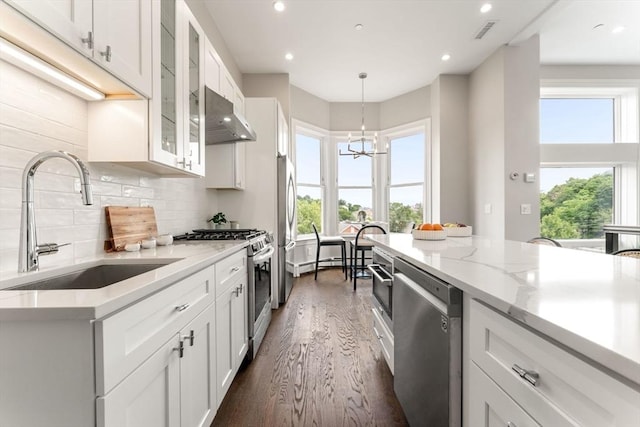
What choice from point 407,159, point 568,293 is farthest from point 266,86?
point 568,293

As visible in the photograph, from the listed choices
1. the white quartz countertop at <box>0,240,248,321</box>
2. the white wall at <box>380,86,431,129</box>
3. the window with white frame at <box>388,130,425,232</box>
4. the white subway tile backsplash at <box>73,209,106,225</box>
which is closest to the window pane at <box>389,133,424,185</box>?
the window with white frame at <box>388,130,425,232</box>

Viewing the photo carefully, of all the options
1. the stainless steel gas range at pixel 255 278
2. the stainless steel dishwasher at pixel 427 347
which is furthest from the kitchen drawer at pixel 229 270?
the stainless steel dishwasher at pixel 427 347

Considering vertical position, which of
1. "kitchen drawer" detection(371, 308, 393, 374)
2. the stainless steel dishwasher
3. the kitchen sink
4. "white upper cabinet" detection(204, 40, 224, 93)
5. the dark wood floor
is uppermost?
"white upper cabinet" detection(204, 40, 224, 93)

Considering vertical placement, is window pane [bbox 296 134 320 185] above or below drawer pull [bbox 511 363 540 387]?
above

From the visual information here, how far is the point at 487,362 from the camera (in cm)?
79

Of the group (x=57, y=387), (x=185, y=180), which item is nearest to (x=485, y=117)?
(x=185, y=180)

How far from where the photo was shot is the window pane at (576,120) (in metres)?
4.32

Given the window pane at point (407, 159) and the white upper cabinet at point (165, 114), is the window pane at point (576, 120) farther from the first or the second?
the white upper cabinet at point (165, 114)

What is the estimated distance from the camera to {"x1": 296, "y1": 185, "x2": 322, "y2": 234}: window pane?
17.3ft

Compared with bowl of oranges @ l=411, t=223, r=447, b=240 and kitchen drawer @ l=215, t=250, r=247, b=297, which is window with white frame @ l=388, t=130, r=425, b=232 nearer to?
bowl of oranges @ l=411, t=223, r=447, b=240

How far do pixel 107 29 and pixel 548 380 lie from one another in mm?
1732

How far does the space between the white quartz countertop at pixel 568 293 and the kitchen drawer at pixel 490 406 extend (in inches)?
8.2

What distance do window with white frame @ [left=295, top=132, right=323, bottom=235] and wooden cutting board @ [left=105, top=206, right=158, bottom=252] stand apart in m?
3.26

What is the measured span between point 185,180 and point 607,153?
5615 mm
